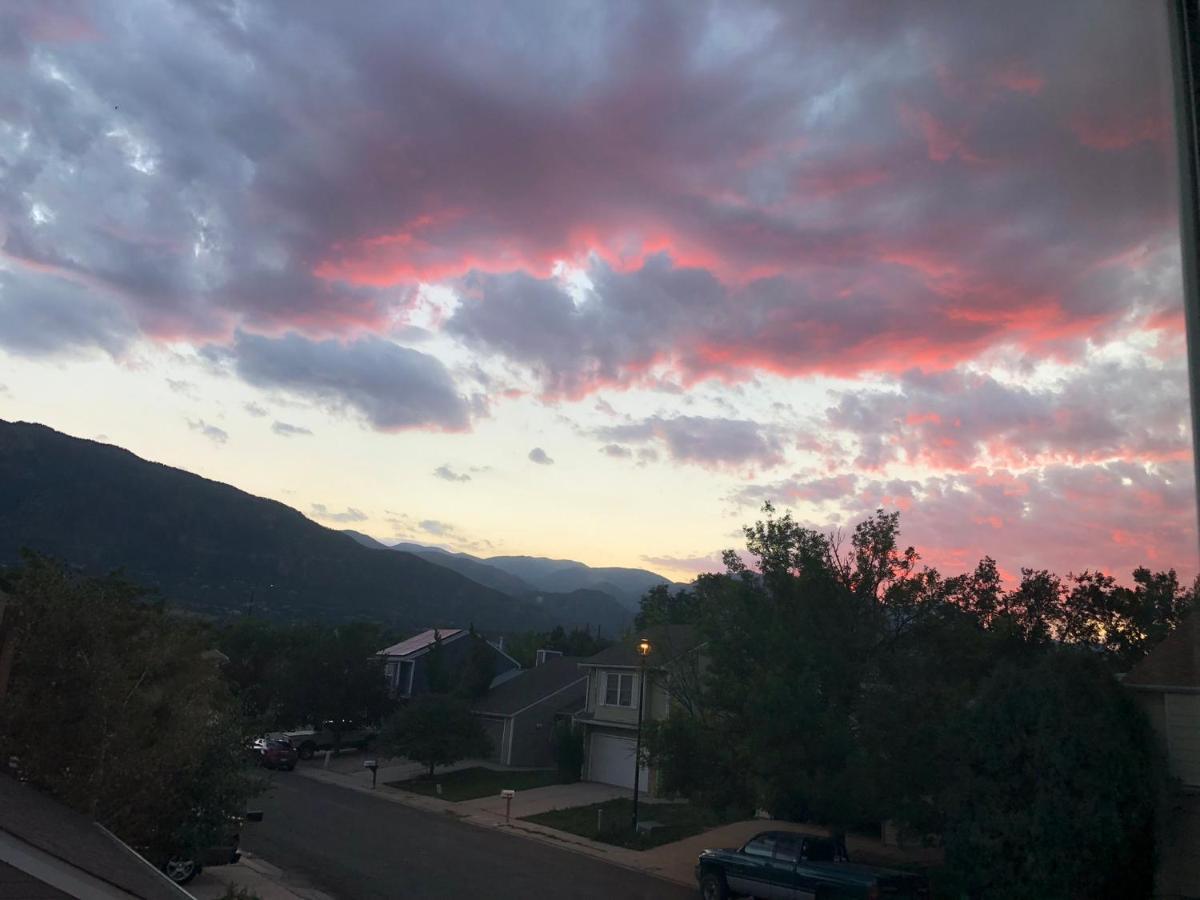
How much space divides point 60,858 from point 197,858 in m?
10.2

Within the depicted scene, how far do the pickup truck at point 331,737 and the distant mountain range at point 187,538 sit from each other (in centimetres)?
3752

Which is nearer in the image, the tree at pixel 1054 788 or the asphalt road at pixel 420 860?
the tree at pixel 1054 788

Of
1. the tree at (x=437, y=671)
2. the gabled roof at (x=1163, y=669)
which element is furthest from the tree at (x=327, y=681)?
the gabled roof at (x=1163, y=669)

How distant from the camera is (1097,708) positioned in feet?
52.9

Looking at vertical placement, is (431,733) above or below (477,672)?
below

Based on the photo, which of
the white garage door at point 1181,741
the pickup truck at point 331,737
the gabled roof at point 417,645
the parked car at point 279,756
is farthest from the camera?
the gabled roof at point 417,645

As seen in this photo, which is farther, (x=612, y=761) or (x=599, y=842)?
(x=612, y=761)


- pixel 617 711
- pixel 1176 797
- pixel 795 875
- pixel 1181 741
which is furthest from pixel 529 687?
pixel 1181 741

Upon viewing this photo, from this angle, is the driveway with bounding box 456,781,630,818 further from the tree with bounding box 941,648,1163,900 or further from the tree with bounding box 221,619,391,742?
the tree with bounding box 941,648,1163,900

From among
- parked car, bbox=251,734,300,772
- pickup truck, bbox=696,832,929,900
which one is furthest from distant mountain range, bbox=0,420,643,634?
pickup truck, bbox=696,832,929,900

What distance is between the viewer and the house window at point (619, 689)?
40.4 meters

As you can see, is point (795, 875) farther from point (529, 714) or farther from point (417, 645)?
point (417, 645)

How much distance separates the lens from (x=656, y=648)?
34125 mm

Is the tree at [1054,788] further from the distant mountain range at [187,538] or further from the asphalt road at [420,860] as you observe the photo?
the distant mountain range at [187,538]
